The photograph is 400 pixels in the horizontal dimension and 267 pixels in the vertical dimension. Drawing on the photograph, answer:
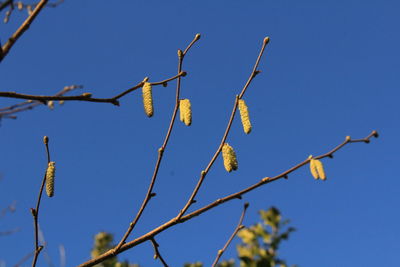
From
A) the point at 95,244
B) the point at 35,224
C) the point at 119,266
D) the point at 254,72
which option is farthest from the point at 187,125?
the point at 95,244

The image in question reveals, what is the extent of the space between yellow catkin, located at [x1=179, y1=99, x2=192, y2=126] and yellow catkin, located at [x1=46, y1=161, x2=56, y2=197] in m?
0.59

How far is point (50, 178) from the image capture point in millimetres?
1771

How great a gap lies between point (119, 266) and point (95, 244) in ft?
24.3

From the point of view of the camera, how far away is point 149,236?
173cm

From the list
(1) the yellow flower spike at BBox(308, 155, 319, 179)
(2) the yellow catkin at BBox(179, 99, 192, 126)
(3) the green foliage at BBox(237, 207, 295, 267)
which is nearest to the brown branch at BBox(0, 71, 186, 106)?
(2) the yellow catkin at BBox(179, 99, 192, 126)

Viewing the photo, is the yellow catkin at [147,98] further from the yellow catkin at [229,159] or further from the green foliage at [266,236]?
the green foliage at [266,236]

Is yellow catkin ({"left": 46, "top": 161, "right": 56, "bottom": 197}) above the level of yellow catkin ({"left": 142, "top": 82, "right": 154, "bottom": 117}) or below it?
below

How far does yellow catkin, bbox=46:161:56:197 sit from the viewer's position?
1754 mm

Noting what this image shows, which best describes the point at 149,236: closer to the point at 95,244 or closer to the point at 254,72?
the point at 254,72

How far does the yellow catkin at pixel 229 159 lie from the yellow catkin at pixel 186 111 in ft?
0.66

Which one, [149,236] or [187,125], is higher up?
[187,125]

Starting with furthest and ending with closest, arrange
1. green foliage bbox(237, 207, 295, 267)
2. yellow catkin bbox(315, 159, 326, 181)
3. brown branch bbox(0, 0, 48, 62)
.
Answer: green foliage bbox(237, 207, 295, 267) → yellow catkin bbox(315, 159, 326, 181) → brown branch bbox(0, 0, 48, 62)

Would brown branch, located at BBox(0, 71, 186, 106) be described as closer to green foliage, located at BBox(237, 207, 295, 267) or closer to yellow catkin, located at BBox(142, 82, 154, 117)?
yellow catkin, located at BBox(142, 82, 154, 117)

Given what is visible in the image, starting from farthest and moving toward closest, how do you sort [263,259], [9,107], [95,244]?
[95,244]
[263,259]
[9,107]
